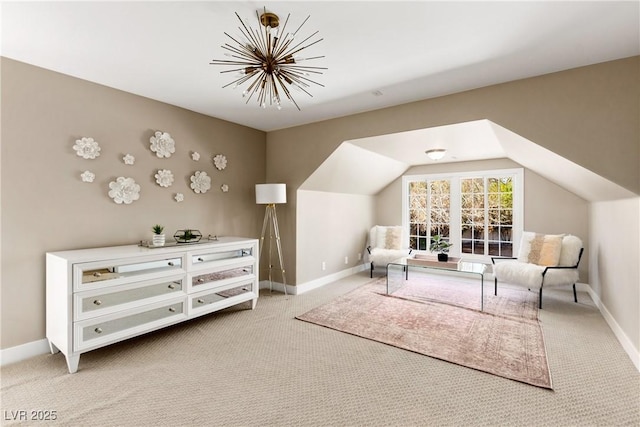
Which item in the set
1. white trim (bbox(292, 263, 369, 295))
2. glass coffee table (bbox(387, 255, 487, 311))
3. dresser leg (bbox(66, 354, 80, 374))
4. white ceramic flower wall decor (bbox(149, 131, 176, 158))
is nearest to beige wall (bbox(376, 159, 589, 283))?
glass coffee table (bbox(387, 255, 487, 311))

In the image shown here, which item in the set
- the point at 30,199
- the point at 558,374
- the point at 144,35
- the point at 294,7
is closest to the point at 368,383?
the point at 558,374

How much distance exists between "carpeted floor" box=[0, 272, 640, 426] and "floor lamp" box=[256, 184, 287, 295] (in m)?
1.67

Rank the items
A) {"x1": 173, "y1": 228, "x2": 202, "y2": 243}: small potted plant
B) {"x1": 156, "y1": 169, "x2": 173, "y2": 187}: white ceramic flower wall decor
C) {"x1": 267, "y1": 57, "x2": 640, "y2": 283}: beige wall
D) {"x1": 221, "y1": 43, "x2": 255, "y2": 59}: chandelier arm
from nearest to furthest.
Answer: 1. {"x1": 221, "y1": 43, "x2": 255, "y2": 59}: chandelier arm
2. {"x1": 267, "y1": 57, "x2": 640, "y2": 283}: beige wall
3. {"x1": 173, "y1": 228, "x2": 202, "y2": 243}: small potted plant
4. {"x1": 156, "y1": 169, "x2": 173, "y2": 187}: white ceramic flower wall decor

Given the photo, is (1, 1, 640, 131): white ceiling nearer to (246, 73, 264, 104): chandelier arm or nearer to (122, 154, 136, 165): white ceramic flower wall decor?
(246, 73, 264, 104): chandelier arm

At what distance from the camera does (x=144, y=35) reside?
2.16 meters

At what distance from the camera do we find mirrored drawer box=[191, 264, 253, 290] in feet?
10.6

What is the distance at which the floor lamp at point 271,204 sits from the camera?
13.4ft

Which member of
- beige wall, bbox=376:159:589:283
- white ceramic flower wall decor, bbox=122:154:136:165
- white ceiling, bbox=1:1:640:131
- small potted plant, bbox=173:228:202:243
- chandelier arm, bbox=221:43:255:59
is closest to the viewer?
white ceiling, bbox=1:1:640:131

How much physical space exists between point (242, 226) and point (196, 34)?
275 centimetres

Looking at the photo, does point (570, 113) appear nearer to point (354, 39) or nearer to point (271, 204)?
point (354, 39)

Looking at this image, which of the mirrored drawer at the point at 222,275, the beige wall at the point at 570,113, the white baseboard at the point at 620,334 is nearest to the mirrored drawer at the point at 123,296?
the mirrored drawer at the point at 222,275

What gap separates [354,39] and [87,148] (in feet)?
8.79

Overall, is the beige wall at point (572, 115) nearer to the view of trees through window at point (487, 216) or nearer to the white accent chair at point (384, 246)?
the view of trees through window at point (487, 216)

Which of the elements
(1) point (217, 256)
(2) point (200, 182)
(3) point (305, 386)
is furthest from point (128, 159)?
(3) point (305, 386)
